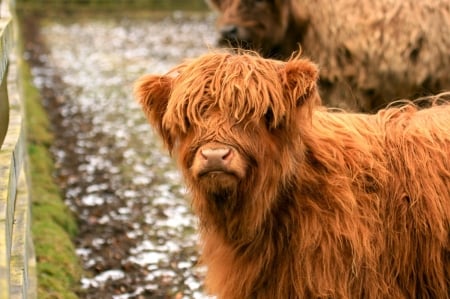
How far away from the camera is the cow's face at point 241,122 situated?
3348mm

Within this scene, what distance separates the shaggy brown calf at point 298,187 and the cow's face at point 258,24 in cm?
316

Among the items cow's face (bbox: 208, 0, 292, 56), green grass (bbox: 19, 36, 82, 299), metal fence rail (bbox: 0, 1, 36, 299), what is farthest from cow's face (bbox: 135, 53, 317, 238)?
cow's face (bbox: 208, 0, 292, 56)

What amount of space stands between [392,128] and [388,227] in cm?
54

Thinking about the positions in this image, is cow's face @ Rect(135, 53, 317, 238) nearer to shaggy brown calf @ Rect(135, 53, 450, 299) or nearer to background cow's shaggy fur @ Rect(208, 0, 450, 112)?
shaggy brown calf @ Rect(135, 53, 450, 299)

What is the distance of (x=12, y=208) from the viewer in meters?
3.77

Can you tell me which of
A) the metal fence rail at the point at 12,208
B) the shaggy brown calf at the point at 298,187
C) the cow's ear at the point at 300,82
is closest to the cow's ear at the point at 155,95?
the shaggy brown calf at the point at 298,187

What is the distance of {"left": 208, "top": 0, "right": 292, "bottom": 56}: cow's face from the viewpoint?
6.97 m

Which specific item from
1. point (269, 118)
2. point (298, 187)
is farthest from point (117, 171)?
point (269, 118)

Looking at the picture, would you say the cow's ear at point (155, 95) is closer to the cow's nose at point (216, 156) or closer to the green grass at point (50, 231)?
the cow's nose at point (216, 156)

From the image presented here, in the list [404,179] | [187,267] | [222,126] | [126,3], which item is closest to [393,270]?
[404,179]

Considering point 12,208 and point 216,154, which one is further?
point 12,208

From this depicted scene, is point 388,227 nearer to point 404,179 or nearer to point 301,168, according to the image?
point 404,179

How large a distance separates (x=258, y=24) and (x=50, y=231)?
2.67 meters

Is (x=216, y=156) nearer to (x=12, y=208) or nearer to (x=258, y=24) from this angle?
(x=12, y=208)
